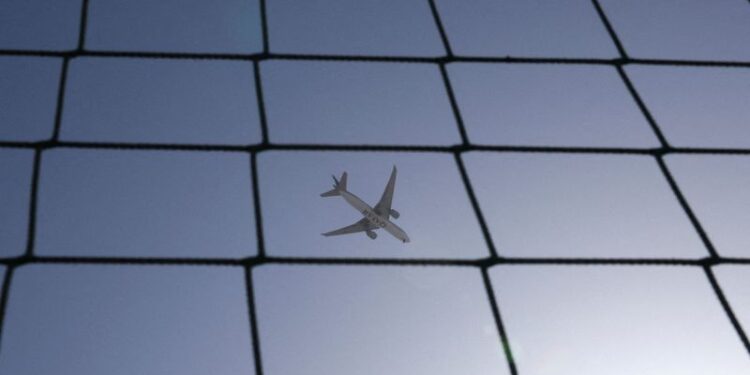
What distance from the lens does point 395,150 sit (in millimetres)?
4371

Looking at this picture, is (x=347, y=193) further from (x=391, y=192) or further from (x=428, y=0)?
(x=428, y=0)

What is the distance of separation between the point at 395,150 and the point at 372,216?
24.4 meters

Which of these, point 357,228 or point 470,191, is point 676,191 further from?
point 357,228

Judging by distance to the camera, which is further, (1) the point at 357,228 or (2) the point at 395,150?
(1) the point at 357,228

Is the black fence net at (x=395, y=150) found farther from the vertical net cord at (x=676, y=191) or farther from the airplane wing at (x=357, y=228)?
the airplane wing at (x=357, y=228)

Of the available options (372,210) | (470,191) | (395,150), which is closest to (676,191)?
→ (470,191)

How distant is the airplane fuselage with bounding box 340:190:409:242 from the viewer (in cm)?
2809

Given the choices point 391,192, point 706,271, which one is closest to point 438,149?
point 706,271

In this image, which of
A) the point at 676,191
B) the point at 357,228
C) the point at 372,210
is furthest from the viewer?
the point at 357,228

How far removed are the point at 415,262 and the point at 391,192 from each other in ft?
79.7

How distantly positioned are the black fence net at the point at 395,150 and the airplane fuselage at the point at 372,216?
893 inches

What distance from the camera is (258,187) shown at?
171 inches

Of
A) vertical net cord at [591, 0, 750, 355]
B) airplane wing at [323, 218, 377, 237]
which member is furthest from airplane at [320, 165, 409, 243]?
vertical net cord at [591, 0, 750, 355]

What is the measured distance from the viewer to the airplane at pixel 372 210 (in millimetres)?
28000
